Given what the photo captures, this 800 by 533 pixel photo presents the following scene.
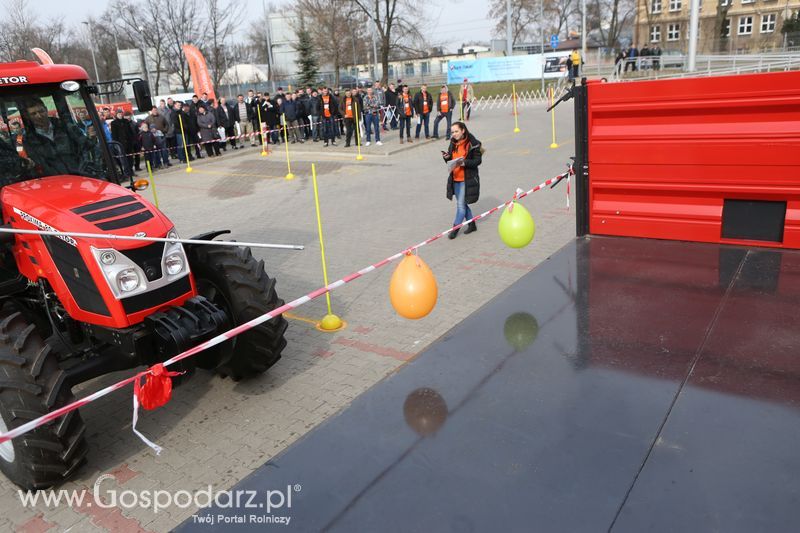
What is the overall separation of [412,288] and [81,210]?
2326mm

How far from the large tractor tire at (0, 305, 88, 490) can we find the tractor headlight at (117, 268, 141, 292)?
1.89 feet

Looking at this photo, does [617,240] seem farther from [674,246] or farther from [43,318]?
[43,318]

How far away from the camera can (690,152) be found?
473 centimetres

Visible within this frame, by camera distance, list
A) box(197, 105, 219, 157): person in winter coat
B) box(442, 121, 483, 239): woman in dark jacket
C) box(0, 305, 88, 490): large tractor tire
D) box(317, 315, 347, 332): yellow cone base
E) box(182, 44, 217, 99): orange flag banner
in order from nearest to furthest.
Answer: box(0, 305, 88, 490): large tractor tire
box(317, 315, 347, 332): yellow cone base
box(442, 121, 483, 239): woman in dark jacket
box(197, 105, 219, 157): person in winter coat
box(182, 44, 217, 99): orange flag banner

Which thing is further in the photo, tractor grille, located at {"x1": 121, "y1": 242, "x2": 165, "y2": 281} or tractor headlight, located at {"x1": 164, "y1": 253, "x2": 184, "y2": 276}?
tractor headlight, located at {"x1": 164, "y1": 253, "x2": 184, "y2": 276}

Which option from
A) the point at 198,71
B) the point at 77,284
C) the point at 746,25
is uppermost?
the point at 746,25

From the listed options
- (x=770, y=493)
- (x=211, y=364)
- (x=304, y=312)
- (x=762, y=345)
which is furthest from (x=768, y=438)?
(x=304, y=312)

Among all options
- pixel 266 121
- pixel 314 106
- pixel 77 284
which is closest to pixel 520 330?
pixel 77 284

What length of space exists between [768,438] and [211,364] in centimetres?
372

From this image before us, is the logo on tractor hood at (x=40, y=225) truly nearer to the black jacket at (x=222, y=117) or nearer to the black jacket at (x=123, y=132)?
the black jacket at (x=123, y=132)

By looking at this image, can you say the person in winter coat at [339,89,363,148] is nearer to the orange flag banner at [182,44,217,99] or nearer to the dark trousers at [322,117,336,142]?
the dark trousers at [322,117,336,142]

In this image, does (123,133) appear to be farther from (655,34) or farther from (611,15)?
(655,34)

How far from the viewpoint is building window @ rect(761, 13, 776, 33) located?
54531mm

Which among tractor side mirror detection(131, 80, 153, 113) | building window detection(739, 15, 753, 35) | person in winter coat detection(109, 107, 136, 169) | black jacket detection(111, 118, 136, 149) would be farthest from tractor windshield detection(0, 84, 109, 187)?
building window detection(739, 15, 753, 35)
